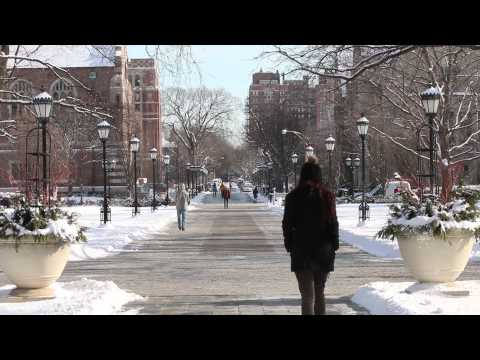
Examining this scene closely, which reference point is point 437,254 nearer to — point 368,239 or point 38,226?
point 38,226

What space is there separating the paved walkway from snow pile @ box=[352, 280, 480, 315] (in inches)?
11.8

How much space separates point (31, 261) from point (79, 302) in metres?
0.97

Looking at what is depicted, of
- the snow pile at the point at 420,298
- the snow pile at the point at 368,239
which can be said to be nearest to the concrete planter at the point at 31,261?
the snow pile at the point at 420,298

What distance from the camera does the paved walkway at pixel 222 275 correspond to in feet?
34.3

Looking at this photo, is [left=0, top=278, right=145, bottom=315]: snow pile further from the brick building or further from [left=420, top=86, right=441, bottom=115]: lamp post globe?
the brick building

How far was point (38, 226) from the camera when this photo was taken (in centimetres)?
1024

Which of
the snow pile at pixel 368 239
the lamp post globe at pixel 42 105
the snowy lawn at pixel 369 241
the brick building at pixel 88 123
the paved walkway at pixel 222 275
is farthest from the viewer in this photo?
the brick building at pixel 88 123

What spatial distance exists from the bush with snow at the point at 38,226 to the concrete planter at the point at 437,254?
14.8 ft

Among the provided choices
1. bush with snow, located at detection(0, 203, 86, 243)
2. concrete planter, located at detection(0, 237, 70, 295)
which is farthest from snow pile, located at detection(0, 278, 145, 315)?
bush with snow, located at detection(0, 203, 86, 243)

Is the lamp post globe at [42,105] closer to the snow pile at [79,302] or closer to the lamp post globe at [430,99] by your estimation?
the snow pile at [79,302]

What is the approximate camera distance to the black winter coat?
7.72 m

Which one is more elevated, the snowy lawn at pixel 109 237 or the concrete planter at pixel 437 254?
the concrete planter at pixel 437 254
